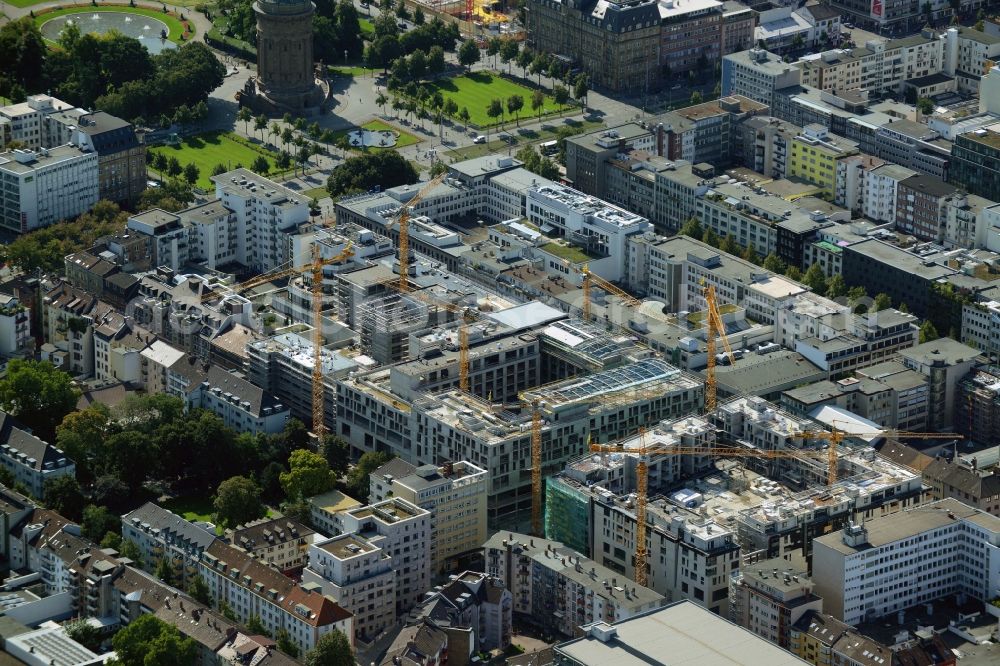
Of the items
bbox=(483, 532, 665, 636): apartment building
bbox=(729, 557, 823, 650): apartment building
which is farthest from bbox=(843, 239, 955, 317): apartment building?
bbox=(483, 532, 665, 636): apartment building

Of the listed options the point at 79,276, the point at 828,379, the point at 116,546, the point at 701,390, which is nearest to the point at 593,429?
the point at 701,390

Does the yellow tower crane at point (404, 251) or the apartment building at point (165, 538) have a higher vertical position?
the yellow tower crane at point (404, 251)

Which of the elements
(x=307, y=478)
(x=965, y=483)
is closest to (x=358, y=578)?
(x=307, y=478)

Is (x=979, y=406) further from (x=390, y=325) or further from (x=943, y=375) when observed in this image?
(x=390, y=325)

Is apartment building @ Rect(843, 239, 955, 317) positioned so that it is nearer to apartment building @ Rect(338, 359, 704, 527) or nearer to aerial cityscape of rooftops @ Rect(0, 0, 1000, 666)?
aerial cityscape of rooftops @ Rect(0, 0, 1000, 666)

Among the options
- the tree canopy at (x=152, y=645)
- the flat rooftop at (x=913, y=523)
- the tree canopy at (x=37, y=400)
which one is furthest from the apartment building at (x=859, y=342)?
the tree canopy at (x=152, y=645)

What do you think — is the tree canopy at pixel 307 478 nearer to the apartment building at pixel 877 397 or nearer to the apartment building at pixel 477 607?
the apartment building at pixel 477 607
